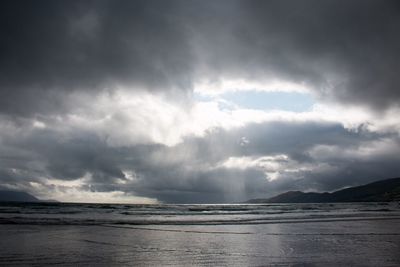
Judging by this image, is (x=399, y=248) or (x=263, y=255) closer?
(x=263, y=255)

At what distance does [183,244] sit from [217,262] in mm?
5690

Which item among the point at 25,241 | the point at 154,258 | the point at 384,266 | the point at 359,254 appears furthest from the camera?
the point at 25,241

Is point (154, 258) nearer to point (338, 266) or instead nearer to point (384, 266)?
point (338, 266)

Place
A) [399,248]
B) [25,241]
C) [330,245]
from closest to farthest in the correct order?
[399,248] < [330,245] < [25,241]

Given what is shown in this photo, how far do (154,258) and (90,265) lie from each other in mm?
2656

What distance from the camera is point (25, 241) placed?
1956cm

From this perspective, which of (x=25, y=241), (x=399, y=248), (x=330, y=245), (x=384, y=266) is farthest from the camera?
(x=25, y=241)

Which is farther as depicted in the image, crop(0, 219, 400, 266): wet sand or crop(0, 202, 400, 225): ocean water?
crop(0, 202, 400, 225): ocean water

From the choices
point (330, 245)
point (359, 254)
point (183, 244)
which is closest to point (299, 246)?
point (330, 245)

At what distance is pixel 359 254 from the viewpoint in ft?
50.1

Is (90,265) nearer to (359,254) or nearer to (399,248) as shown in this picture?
(359,254)

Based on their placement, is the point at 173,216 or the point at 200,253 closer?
the point at 200,253

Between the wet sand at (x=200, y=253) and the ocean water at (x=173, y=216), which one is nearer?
the wet sand at (x=200, y=253)

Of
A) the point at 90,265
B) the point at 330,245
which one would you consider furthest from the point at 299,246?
the point at 90,265
